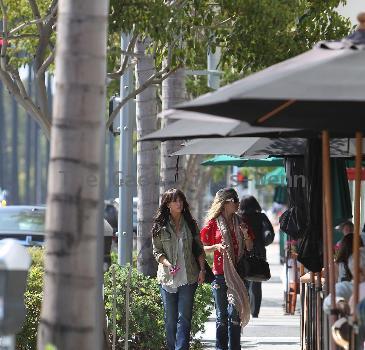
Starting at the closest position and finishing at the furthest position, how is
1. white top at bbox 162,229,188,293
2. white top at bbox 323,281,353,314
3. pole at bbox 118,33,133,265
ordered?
white top at bbox 323,281,353,314 → white top at bbox 162,229,188,293 → pole at bbox 118,33,133,265

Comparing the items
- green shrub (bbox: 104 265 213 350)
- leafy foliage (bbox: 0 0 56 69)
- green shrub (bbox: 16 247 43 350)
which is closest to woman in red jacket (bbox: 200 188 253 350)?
green shrub (bbox: 104 265 213 350)

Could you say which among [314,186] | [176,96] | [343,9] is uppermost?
[343,9]

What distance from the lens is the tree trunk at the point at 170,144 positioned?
1599 centimetres

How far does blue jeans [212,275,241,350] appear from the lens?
40.6ft

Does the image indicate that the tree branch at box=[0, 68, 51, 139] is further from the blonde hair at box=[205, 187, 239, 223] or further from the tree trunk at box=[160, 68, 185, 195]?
the tree trunk at box=[160, 68, 185, 195]

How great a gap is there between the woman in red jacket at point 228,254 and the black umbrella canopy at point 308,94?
4128mm

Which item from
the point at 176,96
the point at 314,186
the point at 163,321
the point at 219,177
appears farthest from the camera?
the point at 219,177

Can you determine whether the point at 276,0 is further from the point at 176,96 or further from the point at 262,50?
the point at 176,96

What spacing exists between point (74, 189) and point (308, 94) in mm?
1306

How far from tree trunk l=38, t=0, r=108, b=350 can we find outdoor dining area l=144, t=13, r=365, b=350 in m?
0.65

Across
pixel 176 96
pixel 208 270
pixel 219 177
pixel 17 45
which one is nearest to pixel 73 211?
pixel 208 270

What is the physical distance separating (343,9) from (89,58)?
60.4ft

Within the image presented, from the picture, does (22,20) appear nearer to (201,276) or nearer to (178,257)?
(178,257)

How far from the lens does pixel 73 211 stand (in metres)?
6.97
